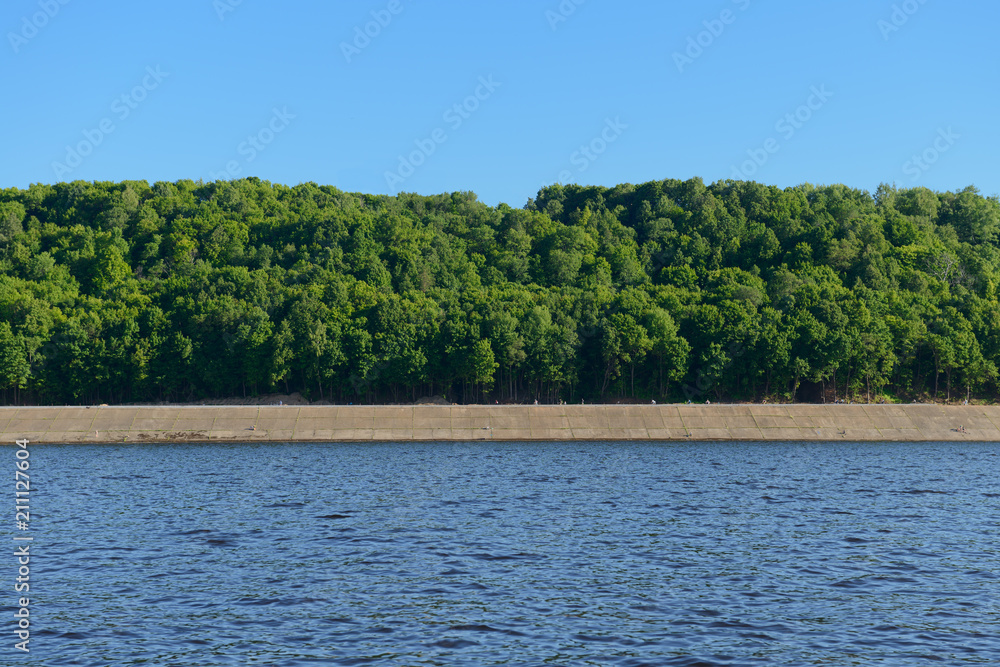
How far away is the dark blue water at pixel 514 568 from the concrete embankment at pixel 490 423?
105 ft

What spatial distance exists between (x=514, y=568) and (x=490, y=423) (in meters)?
66.1

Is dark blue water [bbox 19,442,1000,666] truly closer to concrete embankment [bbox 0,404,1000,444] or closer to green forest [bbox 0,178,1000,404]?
concrete embankment [bbox 0,404,1000,444]

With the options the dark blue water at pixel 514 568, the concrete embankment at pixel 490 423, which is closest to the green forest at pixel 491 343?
the concrete embankment at pixel 490 423

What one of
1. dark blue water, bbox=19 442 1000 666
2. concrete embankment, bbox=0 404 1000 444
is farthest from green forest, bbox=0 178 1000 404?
dark blue water, bbox=19 442 1000 666

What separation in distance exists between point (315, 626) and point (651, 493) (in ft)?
103

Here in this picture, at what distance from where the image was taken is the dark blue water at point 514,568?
1041 inches

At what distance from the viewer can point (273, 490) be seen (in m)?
57.1

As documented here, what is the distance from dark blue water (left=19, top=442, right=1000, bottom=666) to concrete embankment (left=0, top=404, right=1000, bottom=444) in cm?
3190

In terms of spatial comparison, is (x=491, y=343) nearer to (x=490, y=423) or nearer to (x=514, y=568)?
(x=490, y=423)

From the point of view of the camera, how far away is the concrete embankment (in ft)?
319

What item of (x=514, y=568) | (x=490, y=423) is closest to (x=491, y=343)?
(x=490, y=423)

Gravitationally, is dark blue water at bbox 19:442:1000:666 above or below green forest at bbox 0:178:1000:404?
below

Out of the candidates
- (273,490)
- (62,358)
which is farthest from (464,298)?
(273,490)

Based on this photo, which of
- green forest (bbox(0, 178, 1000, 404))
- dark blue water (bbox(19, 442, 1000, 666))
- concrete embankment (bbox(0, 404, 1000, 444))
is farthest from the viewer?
green forest (bbox(0, 178, 1000, 404))
